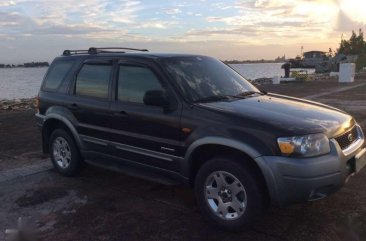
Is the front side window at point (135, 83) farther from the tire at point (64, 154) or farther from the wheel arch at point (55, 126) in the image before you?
the tire at point (64, 154)

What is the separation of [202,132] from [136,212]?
4.27ft

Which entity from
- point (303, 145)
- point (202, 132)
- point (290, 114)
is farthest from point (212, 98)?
point (303, 145)

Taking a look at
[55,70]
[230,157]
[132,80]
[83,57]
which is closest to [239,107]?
[230,157]

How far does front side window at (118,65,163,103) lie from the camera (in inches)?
221

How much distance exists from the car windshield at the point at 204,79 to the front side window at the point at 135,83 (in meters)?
0.24

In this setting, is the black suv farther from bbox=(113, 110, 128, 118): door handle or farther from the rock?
the rock

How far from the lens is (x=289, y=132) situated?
4.41m

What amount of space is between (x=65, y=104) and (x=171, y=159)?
231cm

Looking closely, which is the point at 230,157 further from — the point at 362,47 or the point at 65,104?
the point at 362,47

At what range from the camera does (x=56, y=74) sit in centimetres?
715

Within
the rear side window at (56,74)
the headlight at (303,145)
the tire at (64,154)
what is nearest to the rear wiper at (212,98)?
the headlight at (303,145)

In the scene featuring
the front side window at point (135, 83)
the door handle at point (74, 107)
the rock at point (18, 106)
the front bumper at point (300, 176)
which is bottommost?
the rock at point (18, 106)

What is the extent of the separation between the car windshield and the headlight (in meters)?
1.23

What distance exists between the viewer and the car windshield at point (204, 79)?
5.40 metres
